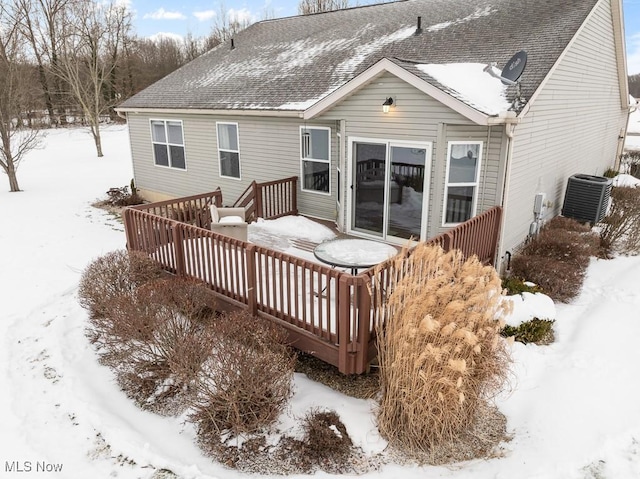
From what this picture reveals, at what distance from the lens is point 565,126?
9.05 meters

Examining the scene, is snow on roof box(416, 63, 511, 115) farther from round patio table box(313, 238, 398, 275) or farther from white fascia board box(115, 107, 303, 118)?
white fascia board box(115, 107, 303, 118)

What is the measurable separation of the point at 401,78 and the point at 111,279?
5.12 m

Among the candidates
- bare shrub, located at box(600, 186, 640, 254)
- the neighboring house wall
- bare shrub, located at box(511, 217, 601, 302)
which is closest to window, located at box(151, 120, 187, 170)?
the neighboring house wall

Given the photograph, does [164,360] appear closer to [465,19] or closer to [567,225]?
[567,225]

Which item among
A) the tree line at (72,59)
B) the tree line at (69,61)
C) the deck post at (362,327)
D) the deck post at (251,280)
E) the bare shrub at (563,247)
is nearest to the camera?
the deck post at (362,327)

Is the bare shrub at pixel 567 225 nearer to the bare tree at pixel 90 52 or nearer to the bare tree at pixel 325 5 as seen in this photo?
the bare tree at pixel 90 52

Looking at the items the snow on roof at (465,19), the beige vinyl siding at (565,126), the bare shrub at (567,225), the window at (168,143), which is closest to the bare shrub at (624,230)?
the bare shrub at (567,225)

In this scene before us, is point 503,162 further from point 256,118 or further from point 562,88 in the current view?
point 256,118

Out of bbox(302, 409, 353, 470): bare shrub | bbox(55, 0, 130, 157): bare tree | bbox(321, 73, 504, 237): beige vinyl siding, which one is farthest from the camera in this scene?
bbox(55, 0, 130, 157): bare tree

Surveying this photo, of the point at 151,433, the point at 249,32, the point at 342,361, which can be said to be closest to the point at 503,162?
the point at 342,361

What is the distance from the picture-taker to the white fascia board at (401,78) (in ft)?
20.0

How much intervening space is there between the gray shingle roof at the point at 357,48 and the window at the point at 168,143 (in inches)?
24.7

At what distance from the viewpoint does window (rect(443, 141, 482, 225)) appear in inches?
271

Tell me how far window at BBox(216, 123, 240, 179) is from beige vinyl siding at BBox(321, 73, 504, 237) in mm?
4389
